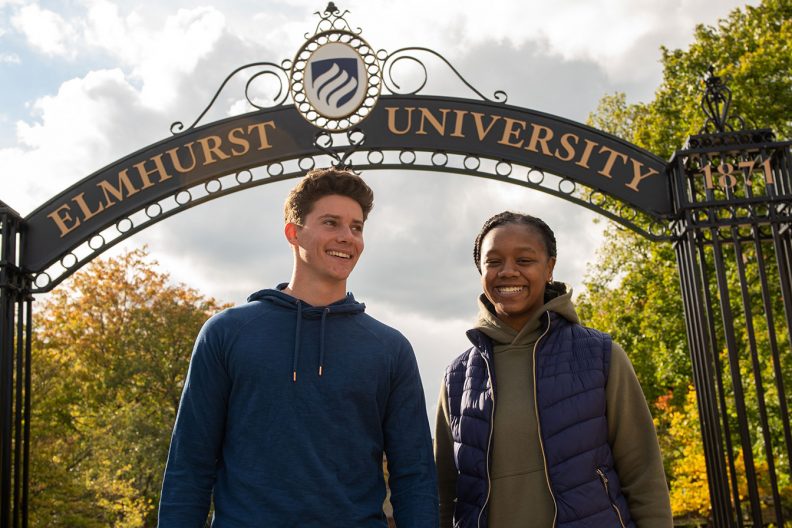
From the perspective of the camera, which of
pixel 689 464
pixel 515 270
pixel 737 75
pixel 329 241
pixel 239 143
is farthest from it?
pixel 689 464

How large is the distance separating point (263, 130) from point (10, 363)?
282 cm

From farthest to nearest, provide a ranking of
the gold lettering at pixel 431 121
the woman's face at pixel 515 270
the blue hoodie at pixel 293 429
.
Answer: the gold lettering at pixel 431 121 → the woman's face at pixel 515 270 → the blue hoodie at pixel 293 429

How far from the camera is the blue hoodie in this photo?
263 centimetres

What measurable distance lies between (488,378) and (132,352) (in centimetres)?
2325

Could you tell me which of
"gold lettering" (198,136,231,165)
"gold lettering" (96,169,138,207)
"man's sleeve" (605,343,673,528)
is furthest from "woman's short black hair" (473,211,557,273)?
"gold lettering" (96,169,138,207)

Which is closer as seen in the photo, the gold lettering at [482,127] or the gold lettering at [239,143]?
the gold lettering at [482,127]

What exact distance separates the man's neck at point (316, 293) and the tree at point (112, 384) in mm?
15576

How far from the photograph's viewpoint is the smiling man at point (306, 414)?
264 centimetres

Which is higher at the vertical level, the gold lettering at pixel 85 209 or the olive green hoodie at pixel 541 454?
the gold lettering at pixel 85 209

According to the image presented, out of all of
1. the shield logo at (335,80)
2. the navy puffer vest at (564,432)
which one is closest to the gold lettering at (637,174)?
the shield logo at (335,80)

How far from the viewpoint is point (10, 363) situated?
6.38 meters

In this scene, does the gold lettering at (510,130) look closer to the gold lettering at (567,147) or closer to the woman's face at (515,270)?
the gold lettering at (567,147)

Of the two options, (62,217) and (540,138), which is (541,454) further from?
(62,217)

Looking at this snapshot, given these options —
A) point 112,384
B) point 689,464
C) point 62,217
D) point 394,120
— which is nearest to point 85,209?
point 62,217
